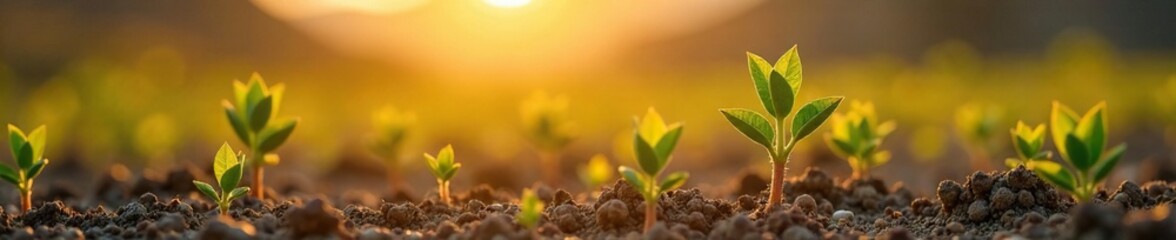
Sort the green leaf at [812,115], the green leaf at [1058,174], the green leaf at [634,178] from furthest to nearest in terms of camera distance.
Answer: the green leaf at [812,115] < the green leaf at [1058,174] < the green leaf at [634,178]

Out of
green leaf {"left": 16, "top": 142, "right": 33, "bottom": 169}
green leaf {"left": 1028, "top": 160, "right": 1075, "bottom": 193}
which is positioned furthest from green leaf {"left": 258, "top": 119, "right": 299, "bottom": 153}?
green leaf {"left": 1028, "top": 160, "right": 1075, "bottom": 193}

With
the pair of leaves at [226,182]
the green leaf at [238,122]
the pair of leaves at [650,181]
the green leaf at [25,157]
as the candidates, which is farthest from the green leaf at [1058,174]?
the green leaf at [25,157]

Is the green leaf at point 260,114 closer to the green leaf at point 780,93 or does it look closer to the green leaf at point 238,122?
the green leaf at point 238,122

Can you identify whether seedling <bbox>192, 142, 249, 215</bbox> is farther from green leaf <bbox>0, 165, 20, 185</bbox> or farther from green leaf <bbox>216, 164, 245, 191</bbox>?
green leaf <bbox>0, 165, 20, 185</bbox>

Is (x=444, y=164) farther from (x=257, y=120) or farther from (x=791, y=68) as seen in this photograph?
(x=791, y=68)

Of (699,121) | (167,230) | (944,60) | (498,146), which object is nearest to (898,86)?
(944,60)

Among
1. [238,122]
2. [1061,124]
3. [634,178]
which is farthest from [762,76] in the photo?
[238,122]
